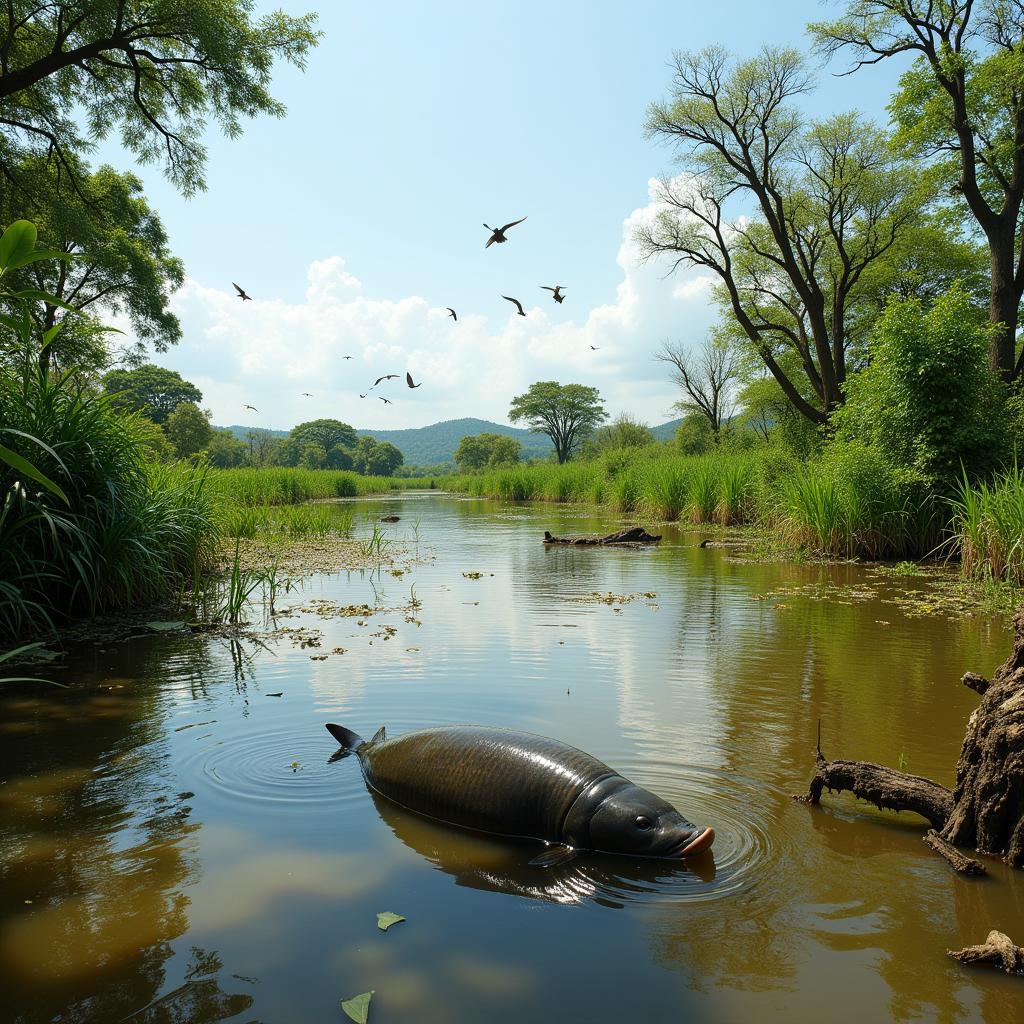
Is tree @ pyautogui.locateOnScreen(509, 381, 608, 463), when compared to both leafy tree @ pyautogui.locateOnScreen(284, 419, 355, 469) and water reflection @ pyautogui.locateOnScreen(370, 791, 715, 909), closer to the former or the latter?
leafy tree @ pyautogui.locateOnScreen(284, 419, 355, 469)

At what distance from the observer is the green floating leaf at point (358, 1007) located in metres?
2.06

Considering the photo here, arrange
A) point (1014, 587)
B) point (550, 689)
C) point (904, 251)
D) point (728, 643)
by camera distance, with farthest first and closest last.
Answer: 1. point (904, 251)
2. point (1014, 587)
3. point (728, 643)
4. point (550, 689)

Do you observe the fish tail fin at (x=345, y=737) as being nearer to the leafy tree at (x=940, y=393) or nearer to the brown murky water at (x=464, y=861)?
the brown murky water at (x=464, y=861)

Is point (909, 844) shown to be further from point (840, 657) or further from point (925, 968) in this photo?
point (840, 657)

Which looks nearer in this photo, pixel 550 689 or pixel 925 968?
pixel 925 968

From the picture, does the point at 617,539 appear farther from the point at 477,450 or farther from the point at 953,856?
the point at 477,450

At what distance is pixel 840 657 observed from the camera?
20.0 ft

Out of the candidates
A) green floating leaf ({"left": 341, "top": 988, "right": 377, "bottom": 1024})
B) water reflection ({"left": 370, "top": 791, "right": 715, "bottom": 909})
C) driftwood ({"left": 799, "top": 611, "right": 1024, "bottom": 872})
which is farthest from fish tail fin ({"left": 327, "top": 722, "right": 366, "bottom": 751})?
driftwood ({"left": 799, "top": 611, "right": 1024, "bottom": 872})

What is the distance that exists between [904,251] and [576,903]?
36.7 meters

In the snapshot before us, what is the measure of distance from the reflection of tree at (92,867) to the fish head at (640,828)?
1473 mm

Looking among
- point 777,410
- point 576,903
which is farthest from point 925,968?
point 777,410

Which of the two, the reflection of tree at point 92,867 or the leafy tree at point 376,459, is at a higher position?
the leafy tree at point 376,459

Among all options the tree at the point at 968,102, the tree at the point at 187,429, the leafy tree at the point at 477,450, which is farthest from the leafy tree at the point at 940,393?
the leafy tree at the point at 477,450

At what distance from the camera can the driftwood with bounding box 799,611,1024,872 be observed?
2814mm
